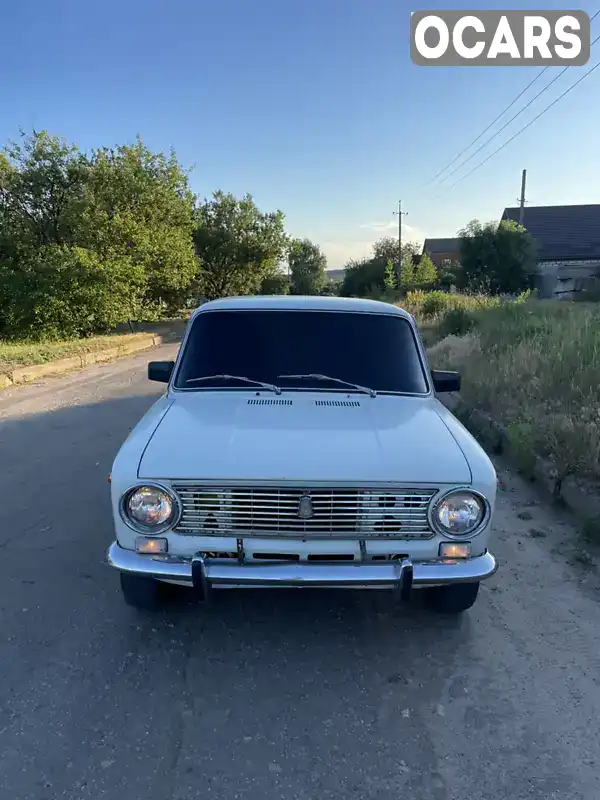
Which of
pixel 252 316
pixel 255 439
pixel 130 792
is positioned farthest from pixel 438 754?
pixel 252 316

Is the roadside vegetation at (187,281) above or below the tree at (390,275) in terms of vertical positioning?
above

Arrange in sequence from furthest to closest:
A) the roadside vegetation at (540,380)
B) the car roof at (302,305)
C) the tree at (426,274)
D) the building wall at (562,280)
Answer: the tree at (426,274) → the building wall at (562,280) → the roadside vegetation at (540,380) → the car roof at (302,305)

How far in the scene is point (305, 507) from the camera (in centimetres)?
277

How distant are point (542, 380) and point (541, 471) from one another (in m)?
2.16

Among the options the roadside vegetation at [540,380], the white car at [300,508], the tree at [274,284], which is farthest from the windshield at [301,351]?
the tree at [274,284]

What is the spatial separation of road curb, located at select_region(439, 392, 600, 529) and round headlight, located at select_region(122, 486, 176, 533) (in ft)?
10.6

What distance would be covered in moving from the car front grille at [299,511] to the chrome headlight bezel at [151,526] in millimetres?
28

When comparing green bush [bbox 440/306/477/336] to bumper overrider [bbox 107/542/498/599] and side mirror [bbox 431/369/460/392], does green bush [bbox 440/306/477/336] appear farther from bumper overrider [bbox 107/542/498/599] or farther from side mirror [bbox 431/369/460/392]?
bumper overrider [bbox 107/542/498/599]

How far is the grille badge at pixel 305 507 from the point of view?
2.77 meters

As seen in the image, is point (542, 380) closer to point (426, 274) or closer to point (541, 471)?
point (541, 471)

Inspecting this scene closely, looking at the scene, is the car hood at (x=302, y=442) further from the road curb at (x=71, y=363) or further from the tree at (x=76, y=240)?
the tree at (x=76, y=240)

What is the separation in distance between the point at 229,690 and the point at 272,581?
0.57 m

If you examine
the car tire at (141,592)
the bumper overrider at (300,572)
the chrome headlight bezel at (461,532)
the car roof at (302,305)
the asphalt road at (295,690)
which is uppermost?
the car roof at (302,305)

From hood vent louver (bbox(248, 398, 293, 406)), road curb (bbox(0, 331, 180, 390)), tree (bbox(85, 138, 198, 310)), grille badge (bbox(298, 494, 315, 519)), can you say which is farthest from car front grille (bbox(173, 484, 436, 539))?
tree (bbox(85, 138, 198, 310))
